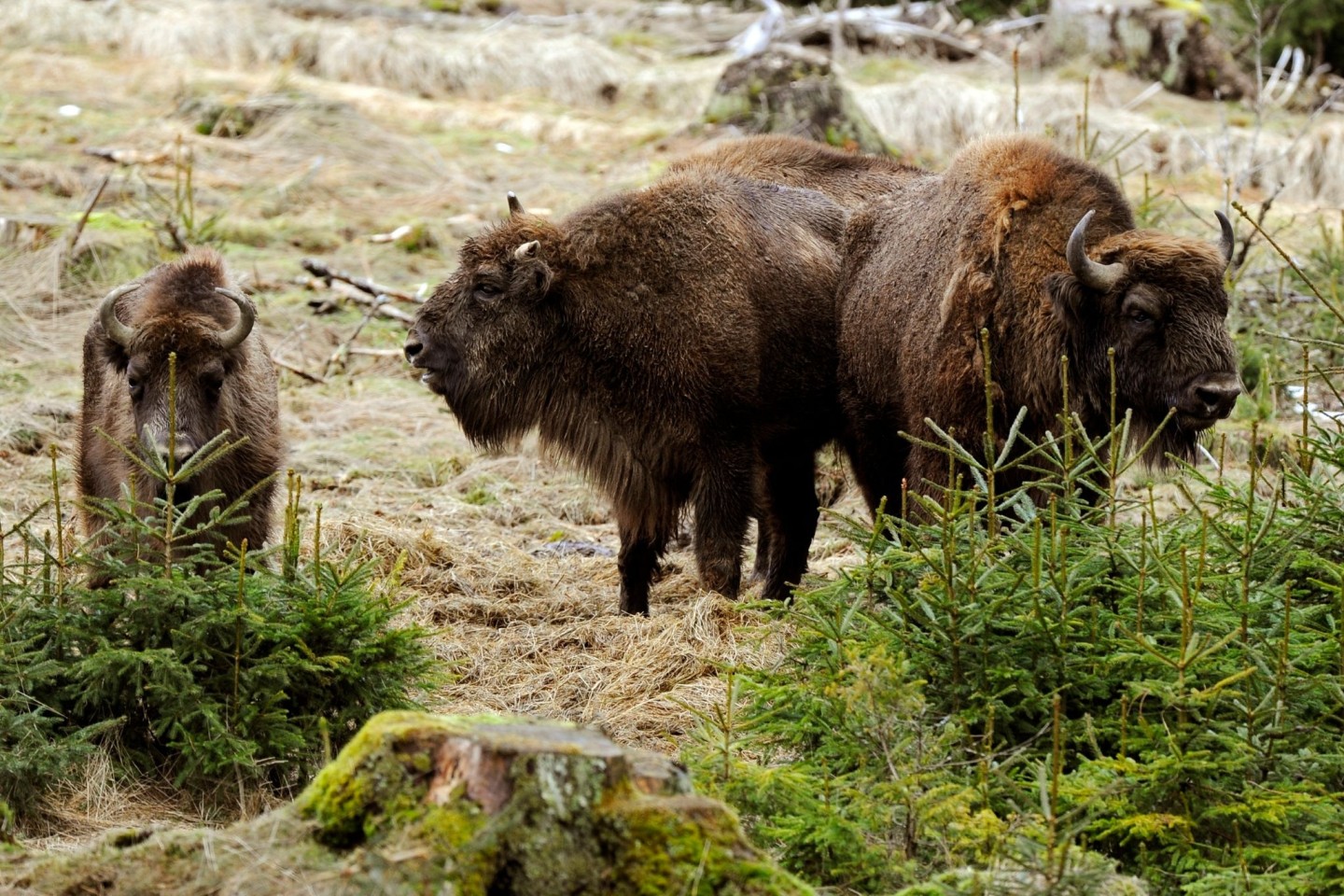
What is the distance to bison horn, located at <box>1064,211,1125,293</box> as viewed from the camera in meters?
6.49

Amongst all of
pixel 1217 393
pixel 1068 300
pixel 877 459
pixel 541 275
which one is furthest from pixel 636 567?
pixel 1217 393

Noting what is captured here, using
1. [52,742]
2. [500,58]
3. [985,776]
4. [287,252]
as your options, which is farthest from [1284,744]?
[500,58]

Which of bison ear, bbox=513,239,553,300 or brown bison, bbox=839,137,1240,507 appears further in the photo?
bison ear, bbox=513,239,553,300

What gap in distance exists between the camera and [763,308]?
26.9ft

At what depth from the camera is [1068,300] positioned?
6660 millimetres

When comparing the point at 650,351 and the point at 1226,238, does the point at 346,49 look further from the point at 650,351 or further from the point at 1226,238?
the point at 1226,238

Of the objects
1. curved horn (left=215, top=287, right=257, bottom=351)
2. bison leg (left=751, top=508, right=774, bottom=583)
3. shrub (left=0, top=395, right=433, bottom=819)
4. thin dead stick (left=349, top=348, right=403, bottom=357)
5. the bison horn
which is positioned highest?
the bison horn

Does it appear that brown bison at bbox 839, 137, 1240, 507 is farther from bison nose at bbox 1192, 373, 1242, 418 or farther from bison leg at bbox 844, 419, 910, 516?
bison leg at bbox 844, 419, 910, 516

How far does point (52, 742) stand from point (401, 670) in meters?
1.22

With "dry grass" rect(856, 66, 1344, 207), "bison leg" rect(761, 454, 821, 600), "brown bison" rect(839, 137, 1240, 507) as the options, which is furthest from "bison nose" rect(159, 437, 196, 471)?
"dry grass" rect(856, 66, 1344, 207)

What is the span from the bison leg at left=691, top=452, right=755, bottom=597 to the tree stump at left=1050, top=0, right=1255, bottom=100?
13.8 m

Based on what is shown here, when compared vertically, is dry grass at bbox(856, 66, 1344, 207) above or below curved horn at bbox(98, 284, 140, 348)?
below

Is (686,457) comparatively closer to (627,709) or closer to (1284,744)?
(627,709)

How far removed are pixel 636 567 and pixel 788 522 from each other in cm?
99
